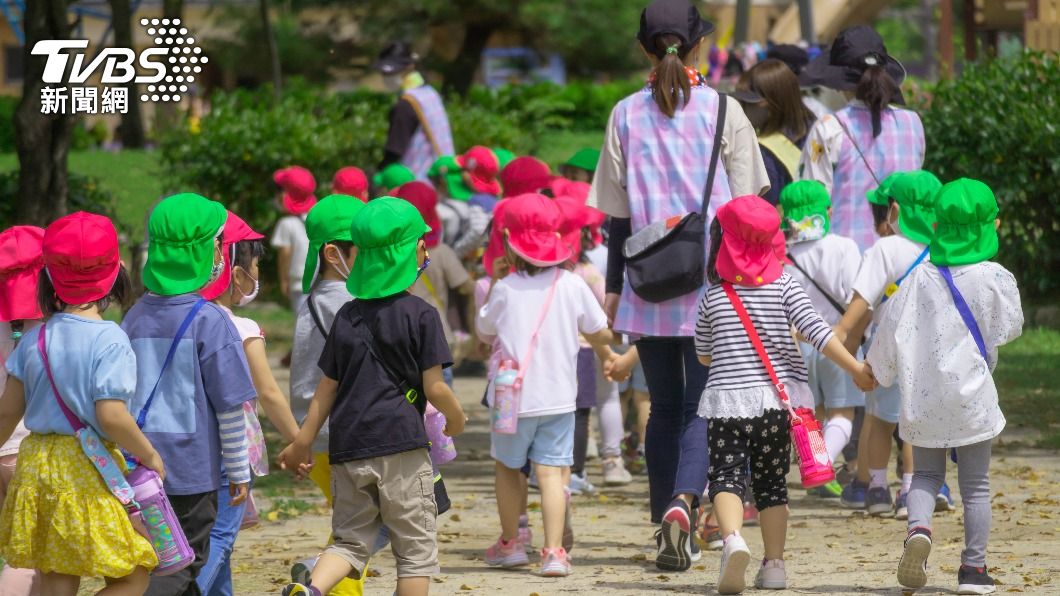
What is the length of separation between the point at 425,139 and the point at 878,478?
226 inches

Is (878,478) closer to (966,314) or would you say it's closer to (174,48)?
(966,314)

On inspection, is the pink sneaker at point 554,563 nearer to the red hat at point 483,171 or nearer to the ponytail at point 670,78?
the ponytail at point 670,78

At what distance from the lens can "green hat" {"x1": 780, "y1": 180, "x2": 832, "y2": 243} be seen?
7.36 m

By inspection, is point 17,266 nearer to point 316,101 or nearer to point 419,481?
point 419,481

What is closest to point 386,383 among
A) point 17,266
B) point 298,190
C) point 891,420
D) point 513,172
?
point 17,266

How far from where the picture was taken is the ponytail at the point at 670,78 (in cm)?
639

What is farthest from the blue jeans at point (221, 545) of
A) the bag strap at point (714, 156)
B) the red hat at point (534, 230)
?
the bag strap at point (714, 156)

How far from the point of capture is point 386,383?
5.17m

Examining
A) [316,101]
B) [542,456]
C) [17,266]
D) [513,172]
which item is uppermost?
[316,101]

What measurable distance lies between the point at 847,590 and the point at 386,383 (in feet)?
6.20

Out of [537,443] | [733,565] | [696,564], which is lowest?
[696,564]

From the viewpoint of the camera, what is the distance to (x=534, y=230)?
6355 millimetres

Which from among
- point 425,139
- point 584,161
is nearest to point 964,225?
point 584,161

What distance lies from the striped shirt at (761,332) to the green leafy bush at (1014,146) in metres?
7.56
